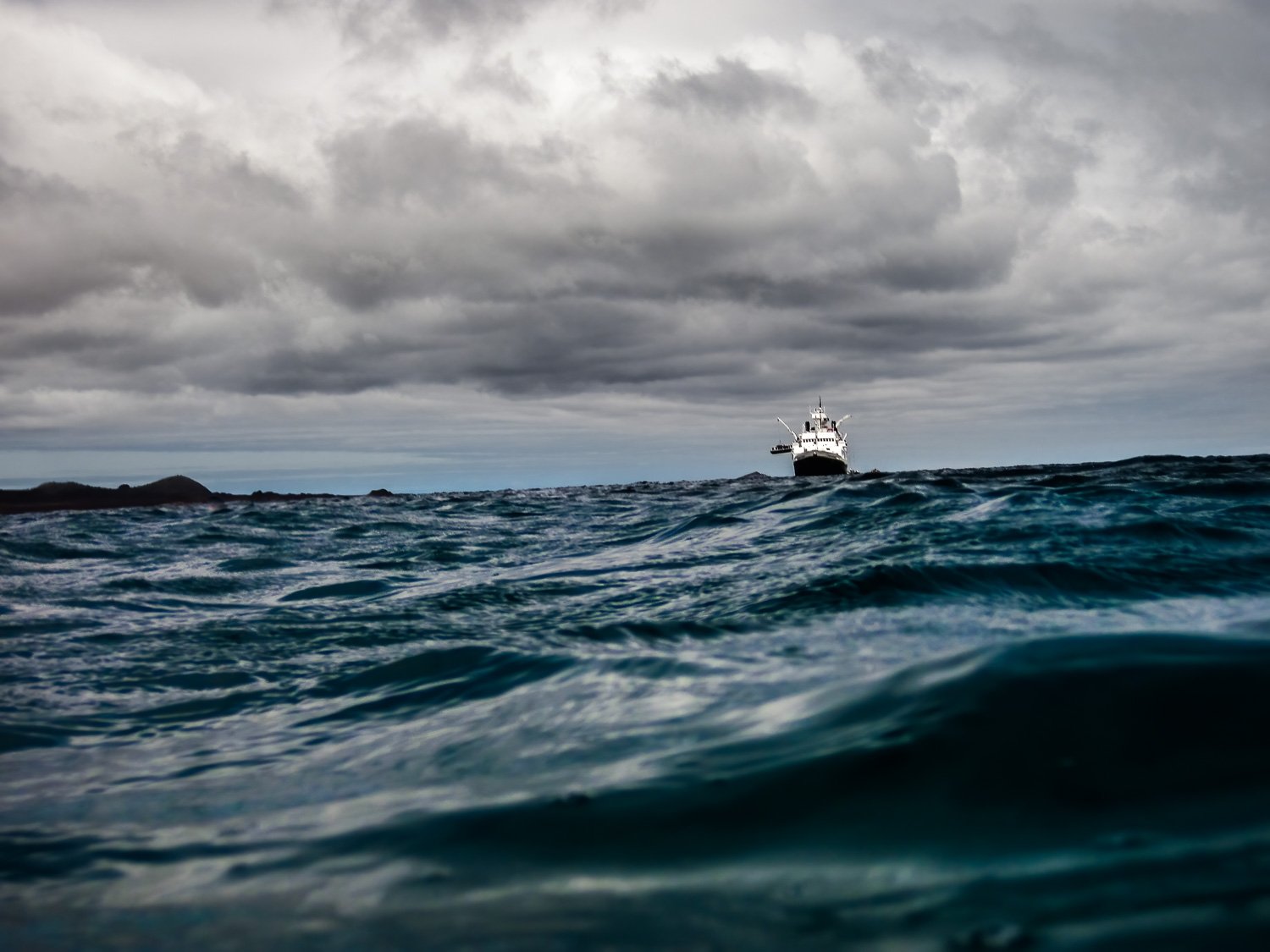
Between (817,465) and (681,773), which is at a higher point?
(817,465)

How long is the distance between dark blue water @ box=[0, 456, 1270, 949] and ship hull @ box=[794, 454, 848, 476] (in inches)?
3296

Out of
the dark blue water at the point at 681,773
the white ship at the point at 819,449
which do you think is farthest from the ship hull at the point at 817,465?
the dark blue water at the point at 681,773

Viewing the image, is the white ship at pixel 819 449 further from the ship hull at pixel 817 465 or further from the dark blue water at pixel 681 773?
the dark blue water at pixel 681 773

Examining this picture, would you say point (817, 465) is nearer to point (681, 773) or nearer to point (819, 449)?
point (819, 449)

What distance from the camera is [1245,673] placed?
9.05 ft

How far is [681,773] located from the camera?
8.80 feet

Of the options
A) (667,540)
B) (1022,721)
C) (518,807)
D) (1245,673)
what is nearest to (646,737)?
(518,807)

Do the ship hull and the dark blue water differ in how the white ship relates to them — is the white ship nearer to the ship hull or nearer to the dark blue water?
the ship hull

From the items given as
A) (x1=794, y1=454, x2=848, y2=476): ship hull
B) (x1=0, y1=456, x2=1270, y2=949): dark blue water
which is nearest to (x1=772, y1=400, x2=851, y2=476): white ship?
(x1=794, y1=454, x2=848, y2=476): ship hull

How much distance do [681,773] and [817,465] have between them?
292ft

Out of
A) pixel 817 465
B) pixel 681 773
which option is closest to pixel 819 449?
pixel 817 465

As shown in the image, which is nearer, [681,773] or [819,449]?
[681,773]

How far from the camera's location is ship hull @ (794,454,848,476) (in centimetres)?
8931

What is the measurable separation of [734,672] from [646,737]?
1046mm
